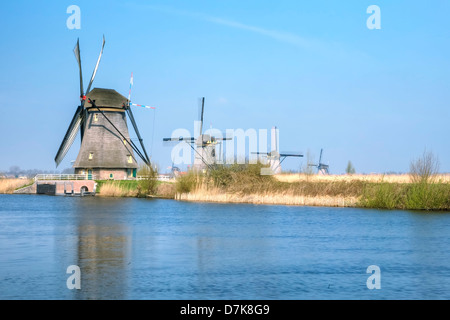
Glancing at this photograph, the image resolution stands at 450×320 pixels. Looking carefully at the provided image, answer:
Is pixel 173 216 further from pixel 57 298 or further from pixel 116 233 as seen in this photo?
pixel 57 298

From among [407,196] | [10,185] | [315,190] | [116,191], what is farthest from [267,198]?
[10,185]

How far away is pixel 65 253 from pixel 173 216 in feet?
38.8

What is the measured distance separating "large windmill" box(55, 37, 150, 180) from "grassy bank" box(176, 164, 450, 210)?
12750 millimetres

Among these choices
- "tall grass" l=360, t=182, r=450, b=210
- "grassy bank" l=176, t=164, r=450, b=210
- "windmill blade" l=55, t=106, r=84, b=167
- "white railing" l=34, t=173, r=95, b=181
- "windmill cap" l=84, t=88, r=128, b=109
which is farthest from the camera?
"windmill blade" l=55, t=106, r=84, b=167

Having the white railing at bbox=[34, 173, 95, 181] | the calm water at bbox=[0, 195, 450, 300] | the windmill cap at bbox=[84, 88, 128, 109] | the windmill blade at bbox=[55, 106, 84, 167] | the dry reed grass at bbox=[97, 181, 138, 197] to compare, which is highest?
the windmill cap at bbox=[84, 88, 128, 109]

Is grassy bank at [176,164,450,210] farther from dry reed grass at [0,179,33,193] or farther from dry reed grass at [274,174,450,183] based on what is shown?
dry reed grass at [0,179,33,193]

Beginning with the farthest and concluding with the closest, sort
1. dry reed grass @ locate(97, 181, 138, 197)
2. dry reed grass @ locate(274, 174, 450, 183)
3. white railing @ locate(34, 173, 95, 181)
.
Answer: white railing @ locate(34, 173, 95, 181), dry reed grass @ locate(97, 181, 138, 197), dry reed grass @ locate(274, 174, 450, 183)

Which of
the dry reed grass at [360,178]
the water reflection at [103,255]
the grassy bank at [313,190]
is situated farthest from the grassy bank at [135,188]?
the water reflection at [103,255]

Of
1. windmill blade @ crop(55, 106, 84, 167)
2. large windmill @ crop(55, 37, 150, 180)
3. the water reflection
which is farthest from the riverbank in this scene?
windmill blade @ crop(55, 106, 84, 167)

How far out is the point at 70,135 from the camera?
50.4 metres

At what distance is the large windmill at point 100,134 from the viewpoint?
160 ft

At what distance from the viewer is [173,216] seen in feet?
90.0

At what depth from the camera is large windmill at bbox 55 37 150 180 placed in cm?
4888

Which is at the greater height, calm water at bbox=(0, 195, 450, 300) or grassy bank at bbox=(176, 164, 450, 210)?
grassy bank at bbox=(176, 164, 450, 210)
